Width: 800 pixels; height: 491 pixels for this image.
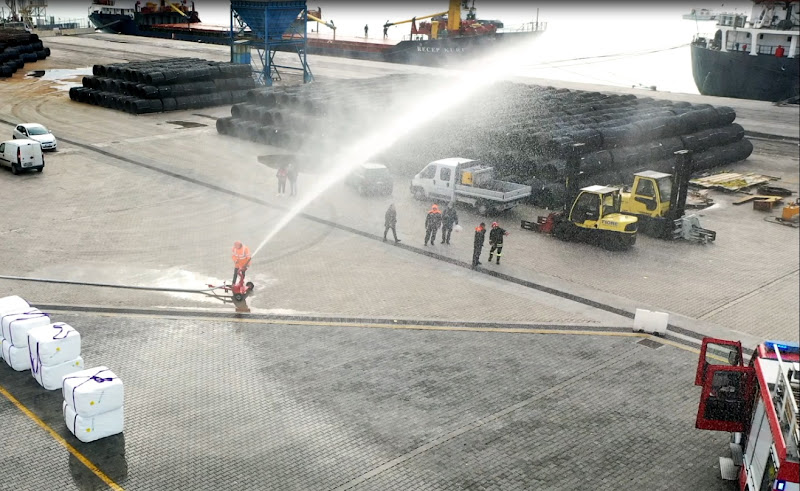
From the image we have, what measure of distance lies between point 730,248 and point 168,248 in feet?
58.4

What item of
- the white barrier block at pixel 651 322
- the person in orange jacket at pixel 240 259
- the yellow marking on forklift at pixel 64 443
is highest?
the person in orange jacket at pixel 240 259

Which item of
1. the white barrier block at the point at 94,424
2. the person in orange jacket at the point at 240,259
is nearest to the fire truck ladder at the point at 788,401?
the white barrier block at the point at 94,424

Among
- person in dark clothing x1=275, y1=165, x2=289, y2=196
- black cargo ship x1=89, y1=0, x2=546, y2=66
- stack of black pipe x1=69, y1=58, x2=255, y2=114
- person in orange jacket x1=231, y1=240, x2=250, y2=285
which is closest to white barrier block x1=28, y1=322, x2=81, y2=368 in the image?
person in orange jacket x1=231, y1=240, x2=250, y2=285

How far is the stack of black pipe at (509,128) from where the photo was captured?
30.1 meters

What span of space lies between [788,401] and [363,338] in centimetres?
937

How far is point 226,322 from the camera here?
57.8 feet

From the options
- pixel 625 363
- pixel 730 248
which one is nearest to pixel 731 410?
pixel 625 363

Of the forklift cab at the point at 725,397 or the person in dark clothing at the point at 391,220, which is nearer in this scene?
the forklift cab at the point at 725,397

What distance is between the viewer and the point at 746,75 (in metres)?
59.2

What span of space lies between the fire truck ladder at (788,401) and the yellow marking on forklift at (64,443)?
358 inches

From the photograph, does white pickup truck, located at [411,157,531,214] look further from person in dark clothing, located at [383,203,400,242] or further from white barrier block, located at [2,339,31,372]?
white barrier block, located at [2,339,31,372]

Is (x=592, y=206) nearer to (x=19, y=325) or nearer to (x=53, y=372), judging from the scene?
(x=53, y=372)

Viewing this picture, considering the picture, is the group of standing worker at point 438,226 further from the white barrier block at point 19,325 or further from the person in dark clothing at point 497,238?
the white barrier block at point 19,325

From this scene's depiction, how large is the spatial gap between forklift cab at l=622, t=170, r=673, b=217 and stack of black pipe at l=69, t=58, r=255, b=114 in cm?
3055
